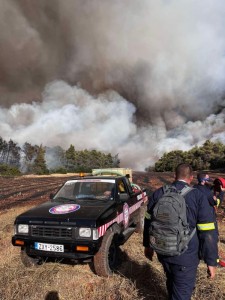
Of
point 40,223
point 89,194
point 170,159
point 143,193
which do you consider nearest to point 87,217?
point 40,223

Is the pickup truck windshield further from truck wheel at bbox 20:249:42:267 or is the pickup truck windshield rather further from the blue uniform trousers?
Result: the blue uniform trousers

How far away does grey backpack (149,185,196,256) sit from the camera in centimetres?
287

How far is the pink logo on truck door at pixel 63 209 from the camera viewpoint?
539 centimetres

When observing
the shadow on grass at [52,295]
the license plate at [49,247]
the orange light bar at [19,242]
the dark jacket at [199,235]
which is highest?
the dark jacket at [199,235]

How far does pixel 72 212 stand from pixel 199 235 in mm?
2866

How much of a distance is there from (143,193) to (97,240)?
394 centimetres

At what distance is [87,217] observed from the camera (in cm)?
504

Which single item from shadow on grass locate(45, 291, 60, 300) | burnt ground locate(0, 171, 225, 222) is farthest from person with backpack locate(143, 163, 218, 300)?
burnt ground locate(0, 171, 225, 222)

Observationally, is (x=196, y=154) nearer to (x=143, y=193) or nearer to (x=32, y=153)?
(x=32, y=153)

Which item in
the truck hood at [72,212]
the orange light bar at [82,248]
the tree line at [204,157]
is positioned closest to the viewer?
the orange light bar at [82,248]

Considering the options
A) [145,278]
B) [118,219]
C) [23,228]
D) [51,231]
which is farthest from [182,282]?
[23,228]

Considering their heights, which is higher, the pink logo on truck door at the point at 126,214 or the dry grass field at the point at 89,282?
the pink logo on truck door at the point at 126,214

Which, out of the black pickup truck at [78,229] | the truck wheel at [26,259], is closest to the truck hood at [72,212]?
the black pickup truck at [78,229]

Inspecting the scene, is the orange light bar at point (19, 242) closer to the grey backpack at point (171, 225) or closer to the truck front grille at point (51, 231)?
the truck front grille at point (51, 231)
